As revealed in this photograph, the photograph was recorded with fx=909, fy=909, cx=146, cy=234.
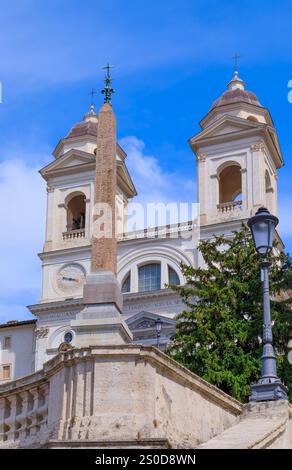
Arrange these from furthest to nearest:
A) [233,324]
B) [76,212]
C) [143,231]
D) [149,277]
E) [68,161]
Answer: [76,212] < [68,161] < [143,231] < [149,277] < [233,324]

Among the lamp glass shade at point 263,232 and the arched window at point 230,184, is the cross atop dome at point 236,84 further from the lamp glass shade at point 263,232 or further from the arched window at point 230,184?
the lamp glass shade at point 263,232

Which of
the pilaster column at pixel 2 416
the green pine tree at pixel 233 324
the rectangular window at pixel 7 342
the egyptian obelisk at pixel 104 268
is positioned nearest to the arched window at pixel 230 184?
the rectangular window at pixel 7 342

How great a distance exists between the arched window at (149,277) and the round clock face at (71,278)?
3249 millimetres

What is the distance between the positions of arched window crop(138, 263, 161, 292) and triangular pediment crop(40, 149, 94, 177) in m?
7.35

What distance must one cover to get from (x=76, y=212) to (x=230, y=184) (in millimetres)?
9197

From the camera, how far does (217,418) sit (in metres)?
15.8

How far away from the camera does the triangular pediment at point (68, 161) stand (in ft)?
172

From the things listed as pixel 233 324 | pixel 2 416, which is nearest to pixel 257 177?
pixel 233 324

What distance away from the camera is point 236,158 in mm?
49469

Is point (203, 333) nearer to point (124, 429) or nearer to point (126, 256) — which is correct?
point (124, 429)

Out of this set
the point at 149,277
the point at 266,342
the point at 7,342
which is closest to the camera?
the point at 266,342

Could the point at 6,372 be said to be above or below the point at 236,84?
below

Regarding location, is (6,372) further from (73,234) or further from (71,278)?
(73,234)

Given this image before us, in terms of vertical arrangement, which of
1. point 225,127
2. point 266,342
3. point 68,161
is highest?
point 225,127
